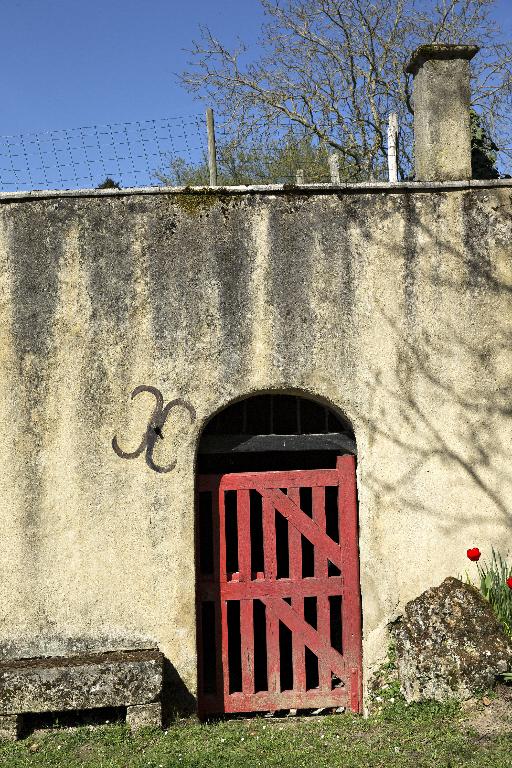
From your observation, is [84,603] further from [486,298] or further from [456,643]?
[486,298]

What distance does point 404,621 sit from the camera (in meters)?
6.46

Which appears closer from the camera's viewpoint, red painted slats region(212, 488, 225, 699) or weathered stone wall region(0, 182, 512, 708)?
weathered stone wall region(0, 182, 512, 708)

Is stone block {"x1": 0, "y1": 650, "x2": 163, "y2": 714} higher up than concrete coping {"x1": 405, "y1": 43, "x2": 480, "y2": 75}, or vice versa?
concrete coping {"x1": 405, "y1": 43, "x2": 480, "y2": 75}

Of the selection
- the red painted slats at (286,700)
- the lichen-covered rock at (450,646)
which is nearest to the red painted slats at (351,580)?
the red painted slats at (286,700)

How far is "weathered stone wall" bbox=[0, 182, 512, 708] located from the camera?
6.42 metres

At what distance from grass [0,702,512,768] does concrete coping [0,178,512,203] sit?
416 cm

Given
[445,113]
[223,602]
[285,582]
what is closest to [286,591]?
[285,582]

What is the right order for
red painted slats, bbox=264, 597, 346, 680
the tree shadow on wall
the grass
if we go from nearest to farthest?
the grass → the tree shadow on wall → red painted slats, bbox=264, 597, 346, 680

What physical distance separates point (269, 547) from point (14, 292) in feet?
9.96

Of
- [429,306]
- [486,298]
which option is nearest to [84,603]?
[429,306]

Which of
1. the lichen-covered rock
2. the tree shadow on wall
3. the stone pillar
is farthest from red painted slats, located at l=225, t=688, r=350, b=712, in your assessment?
the stone pillar

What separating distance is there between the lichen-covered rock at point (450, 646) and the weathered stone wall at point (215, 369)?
10.9 inches

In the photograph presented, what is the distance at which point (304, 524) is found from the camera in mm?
6828

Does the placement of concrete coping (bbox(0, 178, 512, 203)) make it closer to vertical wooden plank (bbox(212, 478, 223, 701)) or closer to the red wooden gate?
the red wooden gate
